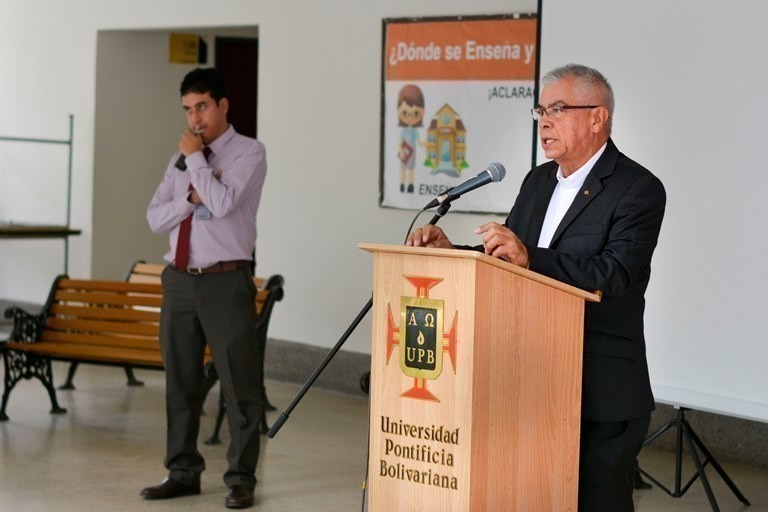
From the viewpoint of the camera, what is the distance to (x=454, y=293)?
298cm

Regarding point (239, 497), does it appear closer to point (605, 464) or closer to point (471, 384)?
point (605, 464)

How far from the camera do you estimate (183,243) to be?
5.22m

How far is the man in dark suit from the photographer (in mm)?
3221

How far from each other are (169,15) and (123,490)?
4.39 m

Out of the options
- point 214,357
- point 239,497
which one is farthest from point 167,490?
point 214,357

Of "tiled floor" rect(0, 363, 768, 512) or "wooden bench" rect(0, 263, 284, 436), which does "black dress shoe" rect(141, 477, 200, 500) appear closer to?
"tiled floor" rect(0, 363, 768, 512)

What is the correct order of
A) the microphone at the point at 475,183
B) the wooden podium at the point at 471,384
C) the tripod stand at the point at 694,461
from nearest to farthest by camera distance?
the wooden podium at the point at 471,384
the microphone at the point at 475,183
the tripod stand at the point at 694,461

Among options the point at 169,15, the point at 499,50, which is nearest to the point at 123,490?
the point at 499,50

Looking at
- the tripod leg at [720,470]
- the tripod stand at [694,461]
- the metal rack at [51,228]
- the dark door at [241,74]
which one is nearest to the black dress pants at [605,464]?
the tripod stand at [694,461]

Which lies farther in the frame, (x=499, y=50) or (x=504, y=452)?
(x=499, y=50)

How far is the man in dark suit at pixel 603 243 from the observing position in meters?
3.22

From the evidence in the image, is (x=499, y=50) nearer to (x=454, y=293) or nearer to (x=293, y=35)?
(x=293, y=35)

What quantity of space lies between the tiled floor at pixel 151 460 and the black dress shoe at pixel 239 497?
0.06 metres

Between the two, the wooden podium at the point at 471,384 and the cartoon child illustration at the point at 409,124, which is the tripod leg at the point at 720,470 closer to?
the wooden podium at the point at 471,384
